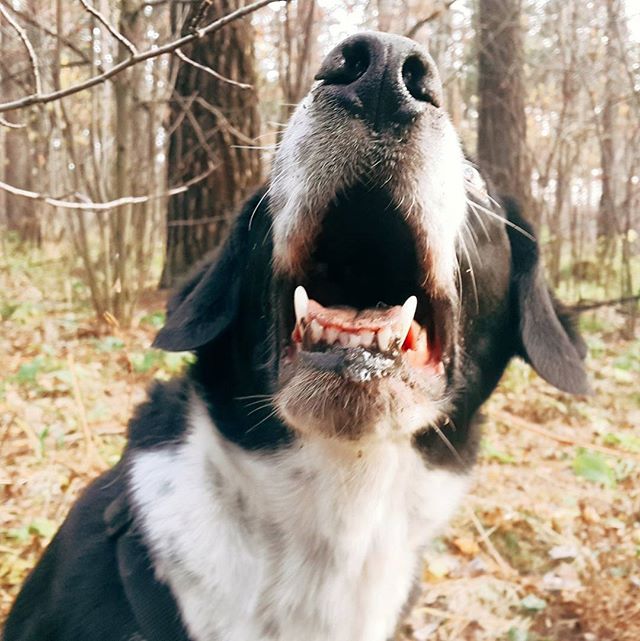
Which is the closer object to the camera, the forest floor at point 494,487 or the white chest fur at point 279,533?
the white chest fur at point 279,533

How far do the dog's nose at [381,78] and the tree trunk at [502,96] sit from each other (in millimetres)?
7058

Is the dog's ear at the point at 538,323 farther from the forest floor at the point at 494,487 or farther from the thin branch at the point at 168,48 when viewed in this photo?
the thin branch at the point at 168,48

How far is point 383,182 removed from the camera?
169 cm

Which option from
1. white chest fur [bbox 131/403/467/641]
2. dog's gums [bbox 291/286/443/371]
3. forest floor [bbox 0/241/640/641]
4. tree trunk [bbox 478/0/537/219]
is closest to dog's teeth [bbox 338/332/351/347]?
dog's gums [bbox 291/286/443/371]

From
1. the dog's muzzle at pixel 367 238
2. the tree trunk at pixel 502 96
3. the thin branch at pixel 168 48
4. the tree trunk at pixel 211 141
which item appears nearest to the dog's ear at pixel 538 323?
the dog's muzzle at pixel 367 238

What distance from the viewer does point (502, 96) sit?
894 centimetres

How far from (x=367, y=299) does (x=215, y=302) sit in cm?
46

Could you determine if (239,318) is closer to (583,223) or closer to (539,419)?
(539,419)

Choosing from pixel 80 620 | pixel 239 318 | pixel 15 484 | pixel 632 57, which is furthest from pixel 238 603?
pixel 632 57

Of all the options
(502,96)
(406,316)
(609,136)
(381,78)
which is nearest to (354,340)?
(406,316)

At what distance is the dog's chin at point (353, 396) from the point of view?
5.49 feet

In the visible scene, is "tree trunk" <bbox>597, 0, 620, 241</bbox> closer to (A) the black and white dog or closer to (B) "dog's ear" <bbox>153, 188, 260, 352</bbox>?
(A) the black and white dog

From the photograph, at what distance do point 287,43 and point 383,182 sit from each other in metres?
4.19

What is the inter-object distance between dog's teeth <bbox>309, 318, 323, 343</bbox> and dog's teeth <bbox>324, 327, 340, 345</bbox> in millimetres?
17
